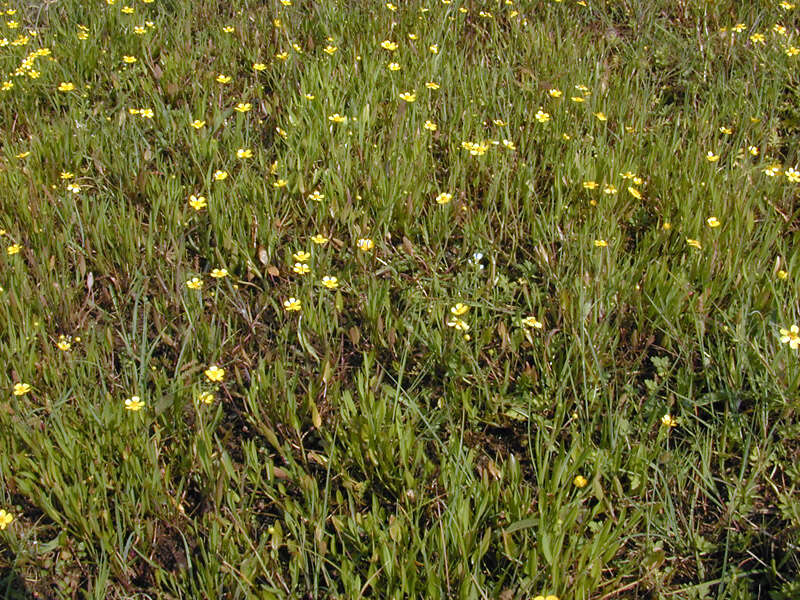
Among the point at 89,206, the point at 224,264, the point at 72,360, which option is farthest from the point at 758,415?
the point at 89,206

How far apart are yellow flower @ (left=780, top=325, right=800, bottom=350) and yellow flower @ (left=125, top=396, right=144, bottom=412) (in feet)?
6.08

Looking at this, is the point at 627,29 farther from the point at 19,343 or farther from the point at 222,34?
the point at 19,343

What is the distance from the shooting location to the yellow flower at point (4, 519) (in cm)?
193

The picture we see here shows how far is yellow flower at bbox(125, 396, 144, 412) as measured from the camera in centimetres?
216

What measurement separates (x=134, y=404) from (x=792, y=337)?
1.92 m

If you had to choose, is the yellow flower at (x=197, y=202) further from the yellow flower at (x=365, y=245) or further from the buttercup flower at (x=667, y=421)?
the buttercup flower at (x=667, y=421)

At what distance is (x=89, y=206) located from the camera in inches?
120

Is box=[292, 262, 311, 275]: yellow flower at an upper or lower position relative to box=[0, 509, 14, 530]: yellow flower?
upper

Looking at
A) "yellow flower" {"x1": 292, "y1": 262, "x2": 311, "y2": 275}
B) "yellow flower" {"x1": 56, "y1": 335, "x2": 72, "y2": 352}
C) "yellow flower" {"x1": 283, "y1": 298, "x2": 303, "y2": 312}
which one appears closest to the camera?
"yellow flower" {"x1": 56, "y1": 335, "x2": 72, "y2": 352}

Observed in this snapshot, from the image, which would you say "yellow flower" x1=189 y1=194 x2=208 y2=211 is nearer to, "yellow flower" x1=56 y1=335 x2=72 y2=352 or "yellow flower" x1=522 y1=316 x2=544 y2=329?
"yellow flower" x1=56 y1=335 x2=72 y2=352

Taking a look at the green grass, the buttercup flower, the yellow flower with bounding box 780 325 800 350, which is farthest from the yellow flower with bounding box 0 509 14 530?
the yellow flower with bounding box 780 325 800 350

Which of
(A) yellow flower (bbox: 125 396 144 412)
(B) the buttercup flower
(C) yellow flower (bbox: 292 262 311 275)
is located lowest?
(B) the buttercup flower

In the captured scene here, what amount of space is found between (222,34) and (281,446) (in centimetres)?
258

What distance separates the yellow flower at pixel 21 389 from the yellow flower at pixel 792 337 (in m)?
2.19
